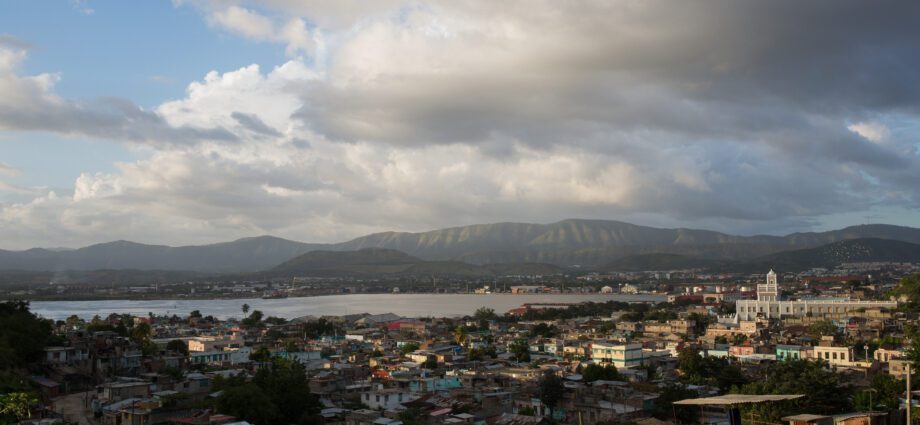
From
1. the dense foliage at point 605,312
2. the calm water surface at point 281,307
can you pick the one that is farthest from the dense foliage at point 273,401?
the calm water surface at point 281,307

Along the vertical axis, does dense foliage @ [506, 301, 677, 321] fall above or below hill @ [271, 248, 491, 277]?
below

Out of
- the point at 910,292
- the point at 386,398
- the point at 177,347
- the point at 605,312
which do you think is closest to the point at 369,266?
the point at 605,312

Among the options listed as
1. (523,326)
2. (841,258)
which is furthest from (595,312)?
(841,258)

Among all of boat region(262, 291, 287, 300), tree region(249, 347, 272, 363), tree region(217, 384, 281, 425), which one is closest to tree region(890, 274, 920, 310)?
tree region(249, 347, 272, 363)

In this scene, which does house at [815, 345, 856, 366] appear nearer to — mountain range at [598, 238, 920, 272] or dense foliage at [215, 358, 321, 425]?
dense foliage at [215, 358, 321, 425]

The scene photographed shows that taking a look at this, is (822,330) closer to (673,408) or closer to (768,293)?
(768,293)

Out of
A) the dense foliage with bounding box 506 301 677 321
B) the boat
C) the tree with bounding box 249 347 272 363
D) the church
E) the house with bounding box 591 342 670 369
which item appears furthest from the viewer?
the boat

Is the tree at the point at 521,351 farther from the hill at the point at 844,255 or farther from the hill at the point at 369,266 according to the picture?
the hill at the point at 369,266
